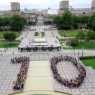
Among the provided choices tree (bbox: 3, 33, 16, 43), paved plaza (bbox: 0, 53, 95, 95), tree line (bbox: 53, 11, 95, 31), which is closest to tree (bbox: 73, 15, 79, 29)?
tree line (bbox: 53, 11, 95, 31)

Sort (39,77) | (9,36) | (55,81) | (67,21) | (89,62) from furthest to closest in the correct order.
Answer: (67,21) → (9,36) → (89,62) → (39,77) → (55,81)

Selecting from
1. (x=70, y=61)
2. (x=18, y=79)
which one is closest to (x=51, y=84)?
(x=18, y=79)

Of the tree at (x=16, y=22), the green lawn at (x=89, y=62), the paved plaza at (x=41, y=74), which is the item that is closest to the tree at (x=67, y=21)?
the tree at (x=16, y=22)

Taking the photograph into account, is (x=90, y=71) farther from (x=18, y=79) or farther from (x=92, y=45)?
(x=92, y=45)

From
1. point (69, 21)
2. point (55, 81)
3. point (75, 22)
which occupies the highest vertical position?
point (69, 21)

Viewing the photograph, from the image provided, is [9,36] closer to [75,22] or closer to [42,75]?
[42,75]

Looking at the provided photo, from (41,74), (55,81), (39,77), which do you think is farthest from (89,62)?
(39,77)

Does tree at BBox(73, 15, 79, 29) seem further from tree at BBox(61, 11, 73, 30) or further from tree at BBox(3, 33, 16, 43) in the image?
tree at BBox(3, 33, 16, 43)

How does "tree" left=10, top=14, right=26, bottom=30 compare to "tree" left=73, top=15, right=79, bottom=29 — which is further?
"tree" left=73, top=15, right=79, bottom=29

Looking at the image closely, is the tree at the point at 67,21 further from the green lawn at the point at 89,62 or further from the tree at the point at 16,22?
the green lawn at the point at 89,62

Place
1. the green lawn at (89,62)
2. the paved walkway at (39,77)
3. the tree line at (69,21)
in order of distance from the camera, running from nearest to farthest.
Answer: the paved walkway at (39,77) < the green lawn at (89,62) < the tree line at (69,21)

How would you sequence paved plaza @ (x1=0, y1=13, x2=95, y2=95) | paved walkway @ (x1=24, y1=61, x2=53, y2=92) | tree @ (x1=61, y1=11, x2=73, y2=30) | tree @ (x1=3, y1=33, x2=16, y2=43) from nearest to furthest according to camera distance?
paved plaza @ (x1=0, y1=13, x2=95, y2=95) < paved walkway @ (x1=24, y1=61, x2=53, y2=92) < tree @ (x1=3, y1=33, x2=16, y2=43) < tree @ (x1=61, y1=11, x2=73, y2=30)
